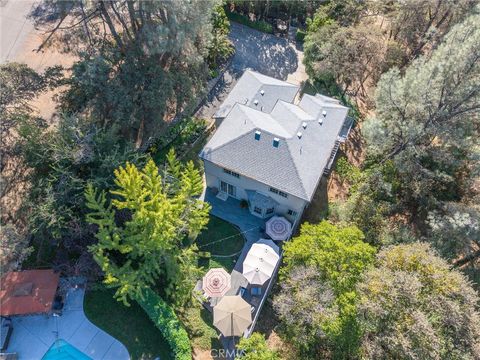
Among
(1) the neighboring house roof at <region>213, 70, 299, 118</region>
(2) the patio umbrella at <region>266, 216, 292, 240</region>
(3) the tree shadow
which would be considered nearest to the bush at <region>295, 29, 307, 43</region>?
(3) the tree shadow

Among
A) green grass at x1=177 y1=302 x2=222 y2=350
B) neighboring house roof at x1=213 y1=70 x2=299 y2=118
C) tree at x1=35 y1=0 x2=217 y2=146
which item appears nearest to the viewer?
green grass at x1=177 y1=302 x2=222 y2=350

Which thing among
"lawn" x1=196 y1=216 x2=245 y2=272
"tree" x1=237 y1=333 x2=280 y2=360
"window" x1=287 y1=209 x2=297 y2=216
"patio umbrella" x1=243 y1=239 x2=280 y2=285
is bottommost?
"lawn" x1=196 y1=216 x2=245 y2=272

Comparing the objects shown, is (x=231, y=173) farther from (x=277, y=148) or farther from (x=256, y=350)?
(x=256, y=350)

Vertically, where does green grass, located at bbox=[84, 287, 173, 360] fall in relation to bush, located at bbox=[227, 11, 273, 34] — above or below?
below

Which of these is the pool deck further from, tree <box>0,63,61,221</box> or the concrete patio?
tree <box>0,63,61,221</box>

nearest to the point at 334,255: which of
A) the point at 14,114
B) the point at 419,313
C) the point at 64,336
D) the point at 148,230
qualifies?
the point at 419,313

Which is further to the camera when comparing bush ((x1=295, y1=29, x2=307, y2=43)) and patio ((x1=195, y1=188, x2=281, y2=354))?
bush ((x1=295, y1=29, x2=307, y2=43))
